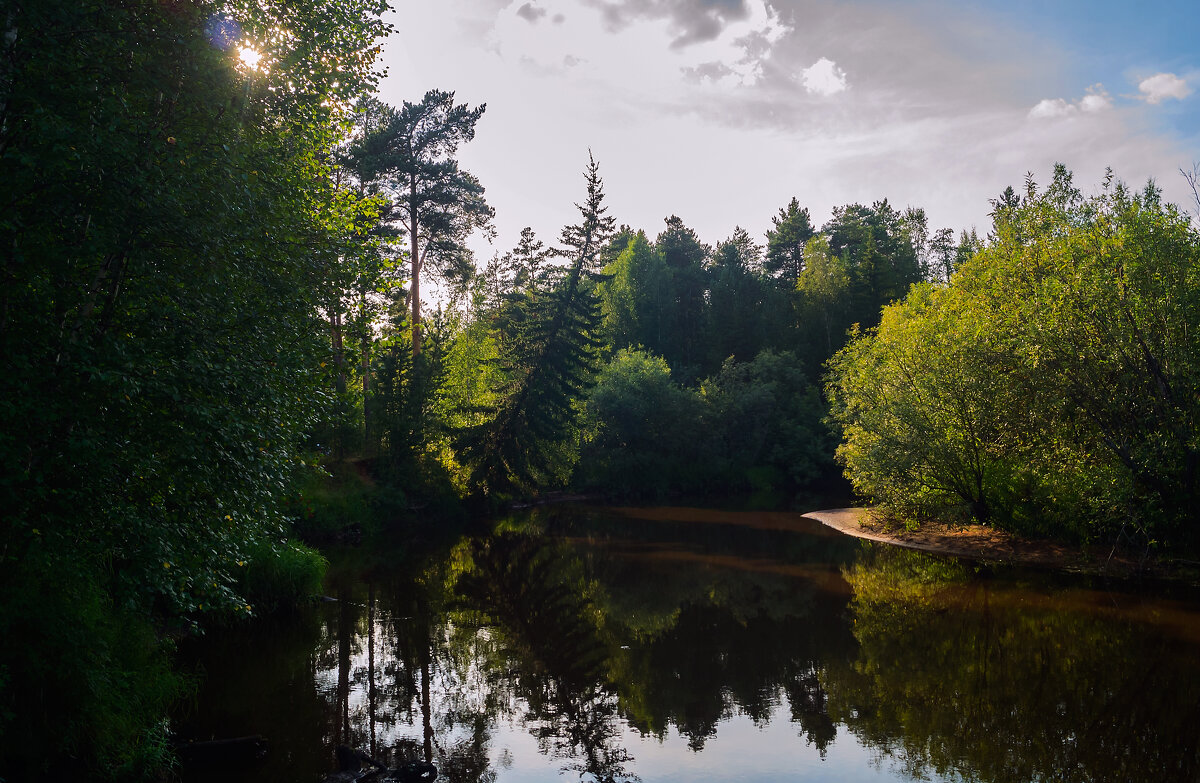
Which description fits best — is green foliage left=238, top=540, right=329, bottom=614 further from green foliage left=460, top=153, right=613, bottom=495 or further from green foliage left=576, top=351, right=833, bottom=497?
green foliage left=576, top=351, right=833, bottom=497

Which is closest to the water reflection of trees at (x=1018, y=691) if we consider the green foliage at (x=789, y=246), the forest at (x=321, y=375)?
the forest at (x=321, y=375)

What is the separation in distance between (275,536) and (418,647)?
20.9 ft

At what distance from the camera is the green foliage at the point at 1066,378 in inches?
837

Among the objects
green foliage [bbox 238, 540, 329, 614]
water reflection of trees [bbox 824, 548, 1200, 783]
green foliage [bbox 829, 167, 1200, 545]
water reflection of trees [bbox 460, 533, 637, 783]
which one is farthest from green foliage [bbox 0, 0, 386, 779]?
green foliage [bbox 829, 167, 1200, 545]

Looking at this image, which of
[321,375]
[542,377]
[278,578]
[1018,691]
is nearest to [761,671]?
[1018,691]

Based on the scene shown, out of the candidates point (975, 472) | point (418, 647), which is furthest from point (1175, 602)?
point (418, 647)

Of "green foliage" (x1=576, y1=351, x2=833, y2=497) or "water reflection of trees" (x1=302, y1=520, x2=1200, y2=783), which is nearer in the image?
"water reflection of trees" (x1=302, y1=520, x2=1200, y2=783)

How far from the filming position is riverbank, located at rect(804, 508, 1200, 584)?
22.2 m

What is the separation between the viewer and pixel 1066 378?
72.9 ft

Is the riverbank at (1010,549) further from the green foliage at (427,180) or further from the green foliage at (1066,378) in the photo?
the green foliage at (427,180)

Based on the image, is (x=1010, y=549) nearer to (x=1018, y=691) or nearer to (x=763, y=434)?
(x=1018, y=691)

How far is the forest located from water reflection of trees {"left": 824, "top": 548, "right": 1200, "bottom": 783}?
6991 mm

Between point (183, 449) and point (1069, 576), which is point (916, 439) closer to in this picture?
point (1069, 576)

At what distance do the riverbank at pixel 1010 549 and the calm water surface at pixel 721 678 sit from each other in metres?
1.92
